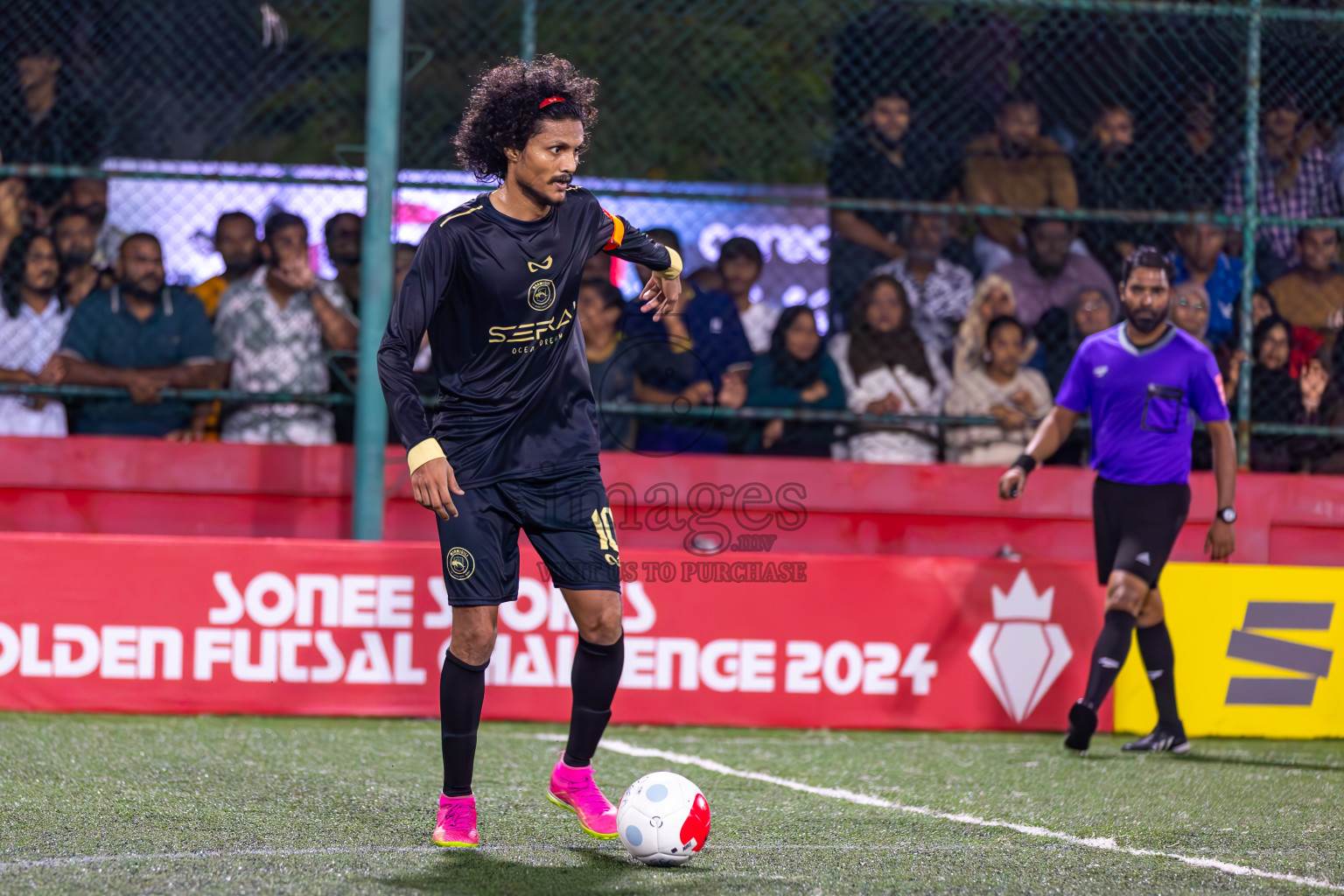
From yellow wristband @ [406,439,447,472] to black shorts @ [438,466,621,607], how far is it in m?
0.24

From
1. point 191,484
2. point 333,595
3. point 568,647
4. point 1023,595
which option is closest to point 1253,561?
point 1023,595

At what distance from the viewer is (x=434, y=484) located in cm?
382

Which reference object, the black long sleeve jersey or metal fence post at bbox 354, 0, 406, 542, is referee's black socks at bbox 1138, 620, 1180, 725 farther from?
metal fence post at bbox 354, 0, 406, 542

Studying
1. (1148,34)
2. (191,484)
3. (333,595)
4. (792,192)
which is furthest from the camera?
(792,192)

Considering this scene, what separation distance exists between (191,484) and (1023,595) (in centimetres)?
420

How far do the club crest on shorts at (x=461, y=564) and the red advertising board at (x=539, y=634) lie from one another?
8.93 ft

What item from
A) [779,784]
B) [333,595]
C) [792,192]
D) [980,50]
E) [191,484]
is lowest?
[779,784]

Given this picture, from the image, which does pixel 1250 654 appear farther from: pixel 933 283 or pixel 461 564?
pixel 461 564

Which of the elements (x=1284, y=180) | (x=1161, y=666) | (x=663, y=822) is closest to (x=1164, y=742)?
(x=1161, y=666)

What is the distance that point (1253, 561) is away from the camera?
26.2ft

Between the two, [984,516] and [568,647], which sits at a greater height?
[984,516]

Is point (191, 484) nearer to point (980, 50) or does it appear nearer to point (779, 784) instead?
point (779, 784)

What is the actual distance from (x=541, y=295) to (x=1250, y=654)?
173 inches

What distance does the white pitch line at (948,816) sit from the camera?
3912mm
